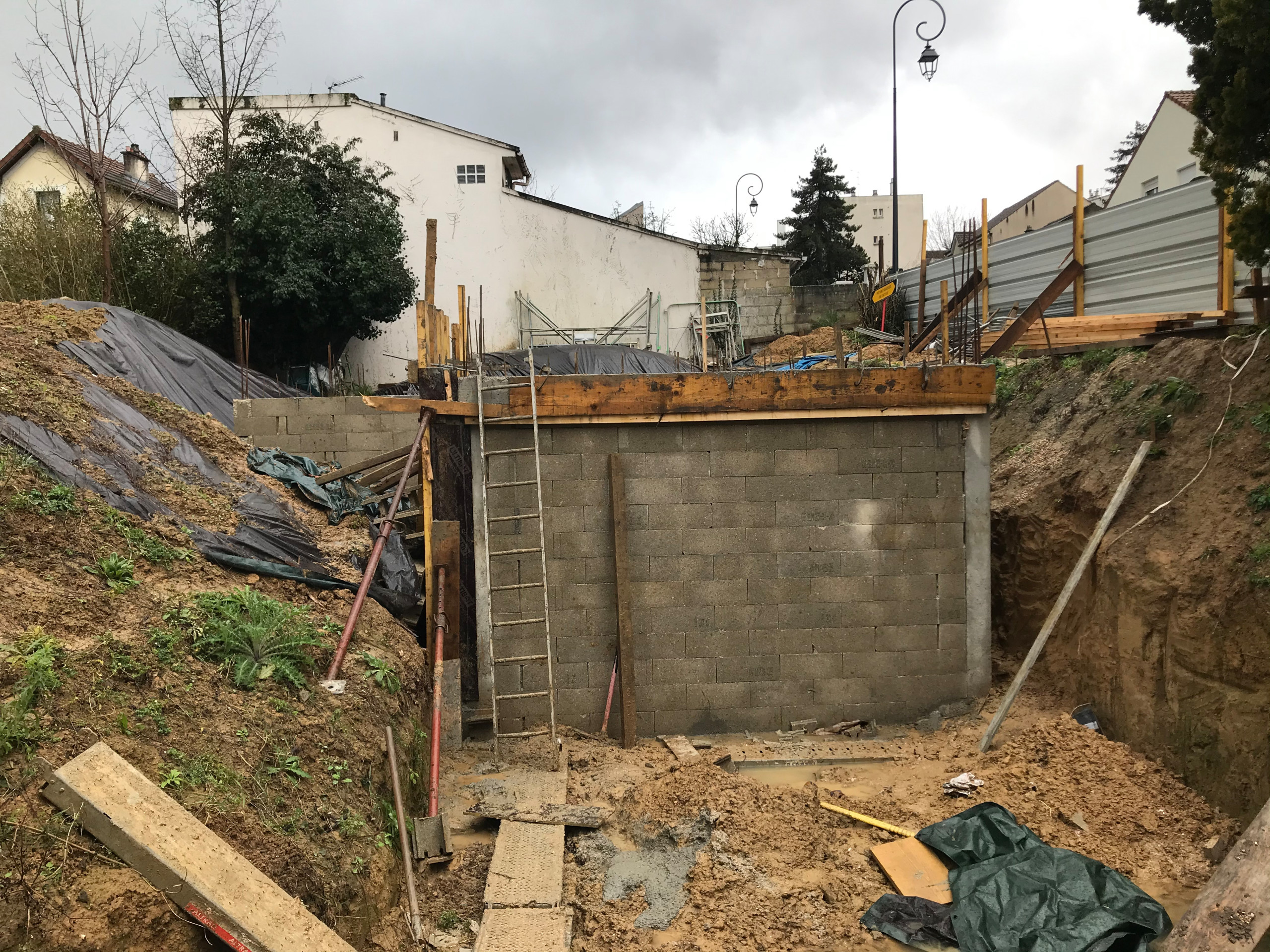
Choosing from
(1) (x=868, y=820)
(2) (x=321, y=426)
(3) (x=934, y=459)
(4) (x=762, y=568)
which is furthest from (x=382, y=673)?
(2) (x=321, y=426)

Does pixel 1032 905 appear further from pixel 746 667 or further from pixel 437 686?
pixel 437 686

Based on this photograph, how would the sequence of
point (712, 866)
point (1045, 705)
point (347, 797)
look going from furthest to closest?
point (1045, 705) < point (712, 866) < point (347, 797)

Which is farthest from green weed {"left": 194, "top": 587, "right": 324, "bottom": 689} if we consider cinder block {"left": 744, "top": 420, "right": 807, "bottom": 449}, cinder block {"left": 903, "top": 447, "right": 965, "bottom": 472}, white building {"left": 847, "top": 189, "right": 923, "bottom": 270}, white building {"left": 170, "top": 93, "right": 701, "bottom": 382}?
white building {"left": 847, "top": 189, "right": 923, "bottom": 270}

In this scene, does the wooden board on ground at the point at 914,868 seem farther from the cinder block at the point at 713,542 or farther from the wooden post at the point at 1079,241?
the wooden post at the point at 1079,241

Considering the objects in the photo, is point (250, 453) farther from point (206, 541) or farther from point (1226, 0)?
point (1226, 0)

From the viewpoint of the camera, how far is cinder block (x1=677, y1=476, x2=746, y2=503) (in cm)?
813

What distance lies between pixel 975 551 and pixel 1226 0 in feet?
15.6

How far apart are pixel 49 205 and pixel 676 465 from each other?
14618 millimetres

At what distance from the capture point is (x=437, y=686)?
22.1 feet

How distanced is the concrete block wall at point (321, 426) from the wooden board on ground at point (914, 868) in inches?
316

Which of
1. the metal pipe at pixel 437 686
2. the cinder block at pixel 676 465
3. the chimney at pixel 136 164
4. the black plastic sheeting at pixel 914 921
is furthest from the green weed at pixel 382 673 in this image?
the chimney at pixel 136 164

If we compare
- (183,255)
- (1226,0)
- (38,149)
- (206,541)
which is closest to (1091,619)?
(1226,0)

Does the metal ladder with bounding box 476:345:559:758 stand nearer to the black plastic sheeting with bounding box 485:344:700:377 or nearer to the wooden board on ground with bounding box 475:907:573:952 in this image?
the wooden board on ground with bounding box 475:907:573:952

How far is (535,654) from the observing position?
8.08 metres
